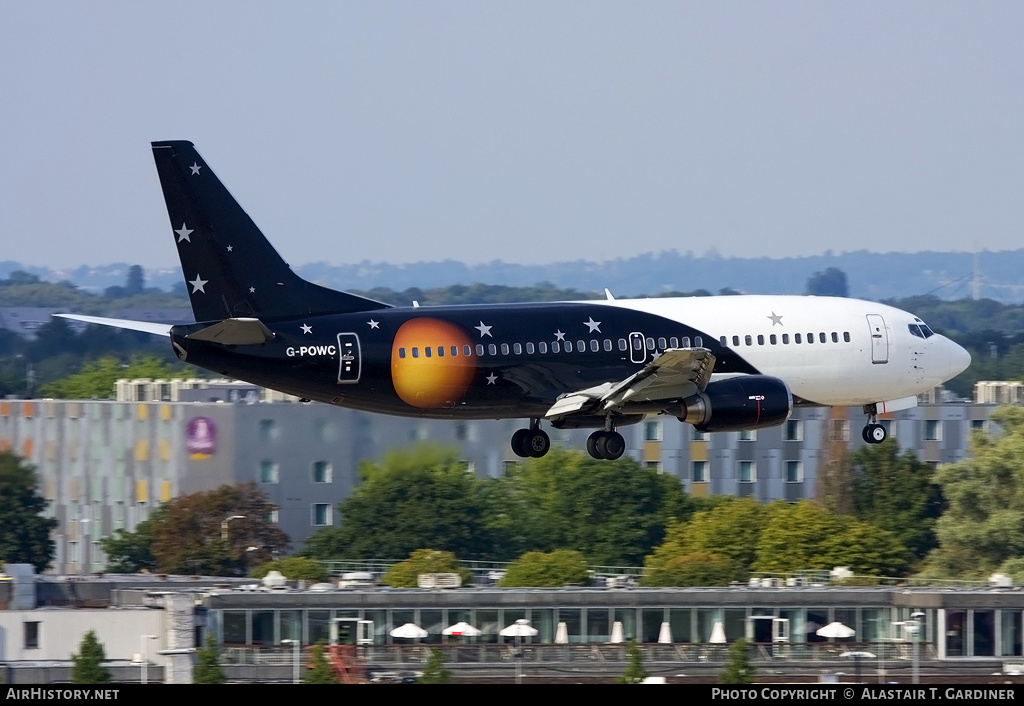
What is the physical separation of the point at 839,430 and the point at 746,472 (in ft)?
24.0

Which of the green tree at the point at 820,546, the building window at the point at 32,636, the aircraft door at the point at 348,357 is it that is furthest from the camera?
the green tree at the point at 820,546

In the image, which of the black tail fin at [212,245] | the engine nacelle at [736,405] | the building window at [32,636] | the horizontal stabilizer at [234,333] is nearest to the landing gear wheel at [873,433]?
the engine nacelle at [736,405]

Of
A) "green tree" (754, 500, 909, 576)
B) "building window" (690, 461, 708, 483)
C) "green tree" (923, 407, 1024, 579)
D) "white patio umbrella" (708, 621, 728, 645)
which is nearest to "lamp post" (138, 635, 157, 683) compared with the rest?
"white patio umbrella" (708, 621, 728, 645)

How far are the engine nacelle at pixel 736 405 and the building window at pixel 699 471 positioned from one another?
6982 cm

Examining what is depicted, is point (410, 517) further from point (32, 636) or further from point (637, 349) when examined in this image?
point (637, 349)

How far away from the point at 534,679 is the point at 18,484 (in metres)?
62.3

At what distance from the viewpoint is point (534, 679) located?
222ft

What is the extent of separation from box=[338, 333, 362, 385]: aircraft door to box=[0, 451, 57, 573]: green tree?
220 ft

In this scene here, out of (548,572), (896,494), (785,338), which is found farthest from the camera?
(896,494)

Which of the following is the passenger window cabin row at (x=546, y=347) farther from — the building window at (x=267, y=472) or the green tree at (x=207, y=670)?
the building window at (x=267, y=472)

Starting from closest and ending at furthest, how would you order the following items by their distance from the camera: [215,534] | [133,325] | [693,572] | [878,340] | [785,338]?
[133,325]
[785,338]
[878,340]
[693,572]
[215,534]

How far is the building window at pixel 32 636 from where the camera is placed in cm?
7206

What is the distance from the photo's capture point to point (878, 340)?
211 ft

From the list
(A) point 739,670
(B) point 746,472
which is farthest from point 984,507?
(A) point 739,670
